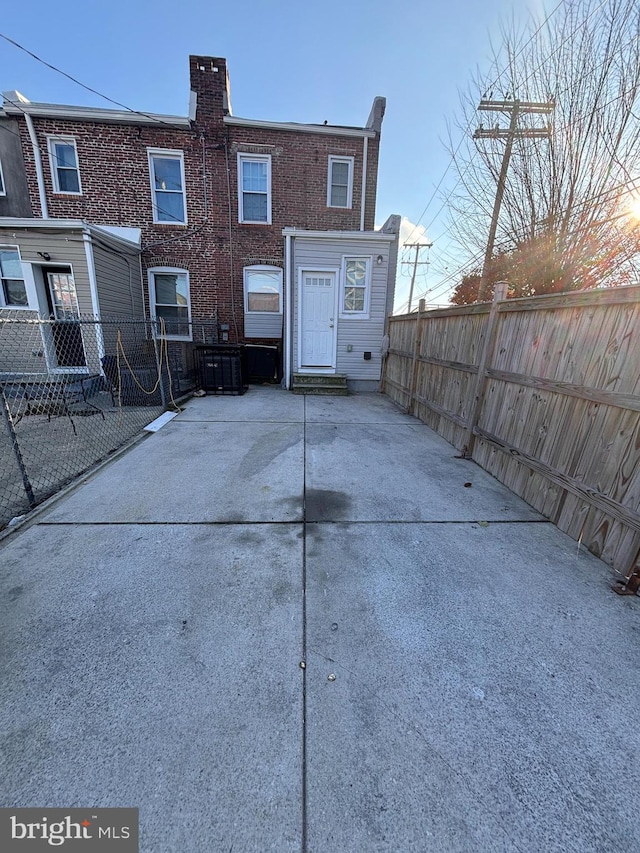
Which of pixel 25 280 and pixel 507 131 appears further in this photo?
pixel 25 280

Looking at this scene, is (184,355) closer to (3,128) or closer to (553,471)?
(553,471)

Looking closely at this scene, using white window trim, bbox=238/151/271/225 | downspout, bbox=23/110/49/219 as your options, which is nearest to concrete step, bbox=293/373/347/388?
white window trim, bbox=238/151/271/225

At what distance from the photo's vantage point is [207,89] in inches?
332

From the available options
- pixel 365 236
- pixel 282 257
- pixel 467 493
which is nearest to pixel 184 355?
pixel 282 257

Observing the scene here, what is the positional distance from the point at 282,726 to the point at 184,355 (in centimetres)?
712

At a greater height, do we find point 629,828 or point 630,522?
point 630,522

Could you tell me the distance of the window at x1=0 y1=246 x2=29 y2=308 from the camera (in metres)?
7.51

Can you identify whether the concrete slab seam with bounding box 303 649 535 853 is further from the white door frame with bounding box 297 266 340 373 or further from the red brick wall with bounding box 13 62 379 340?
the red brick wall with bounding box 13 62 379 340

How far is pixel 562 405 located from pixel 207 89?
421 inches

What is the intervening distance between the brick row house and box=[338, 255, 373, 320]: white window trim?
0.03 m

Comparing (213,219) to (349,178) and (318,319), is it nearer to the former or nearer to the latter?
(349,178)

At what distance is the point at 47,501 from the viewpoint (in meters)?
2.96

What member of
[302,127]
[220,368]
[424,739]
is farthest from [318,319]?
[424,739]

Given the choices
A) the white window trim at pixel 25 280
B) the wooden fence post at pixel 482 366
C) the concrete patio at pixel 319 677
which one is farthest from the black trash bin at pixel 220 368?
the wooden fence post at pixel 482 366
